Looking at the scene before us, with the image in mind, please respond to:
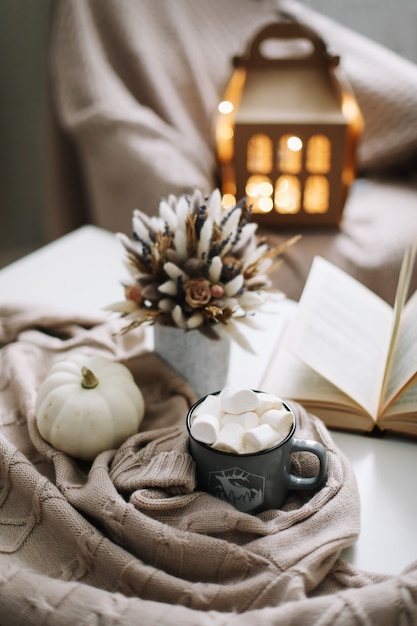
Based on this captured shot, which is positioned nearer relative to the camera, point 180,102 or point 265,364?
point 265,364

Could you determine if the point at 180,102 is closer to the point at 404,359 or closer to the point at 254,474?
the point at 404,359

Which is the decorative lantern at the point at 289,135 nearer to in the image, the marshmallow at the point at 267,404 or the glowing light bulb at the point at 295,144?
the glowing light bulb at the point at 295,144

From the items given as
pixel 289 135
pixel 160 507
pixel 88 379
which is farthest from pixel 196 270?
pixel 289 135

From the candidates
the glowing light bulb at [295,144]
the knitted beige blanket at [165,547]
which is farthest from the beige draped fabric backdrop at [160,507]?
the glowing light bulb at [295,144]

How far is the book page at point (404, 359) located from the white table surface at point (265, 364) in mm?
70

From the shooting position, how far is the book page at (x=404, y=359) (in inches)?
32.2

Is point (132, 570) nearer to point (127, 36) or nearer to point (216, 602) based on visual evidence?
point (216, 602)

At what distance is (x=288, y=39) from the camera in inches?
58.8

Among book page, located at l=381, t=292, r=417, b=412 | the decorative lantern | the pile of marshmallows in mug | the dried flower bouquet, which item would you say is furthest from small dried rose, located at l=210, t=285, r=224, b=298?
the decorative lantern

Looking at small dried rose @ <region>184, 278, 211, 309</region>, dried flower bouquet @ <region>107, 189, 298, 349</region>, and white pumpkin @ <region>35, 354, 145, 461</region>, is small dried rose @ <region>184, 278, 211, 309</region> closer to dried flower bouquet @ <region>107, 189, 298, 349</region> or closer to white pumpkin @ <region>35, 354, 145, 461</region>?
dried flower bouquet @ <region>107, 189, 298, 349</region>

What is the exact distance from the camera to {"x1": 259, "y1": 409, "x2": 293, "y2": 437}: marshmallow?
2.22 ft

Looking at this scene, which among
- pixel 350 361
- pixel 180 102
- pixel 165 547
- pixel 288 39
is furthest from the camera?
pixel 180 102

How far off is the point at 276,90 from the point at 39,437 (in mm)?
1025

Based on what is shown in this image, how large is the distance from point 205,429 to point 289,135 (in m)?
0.89
